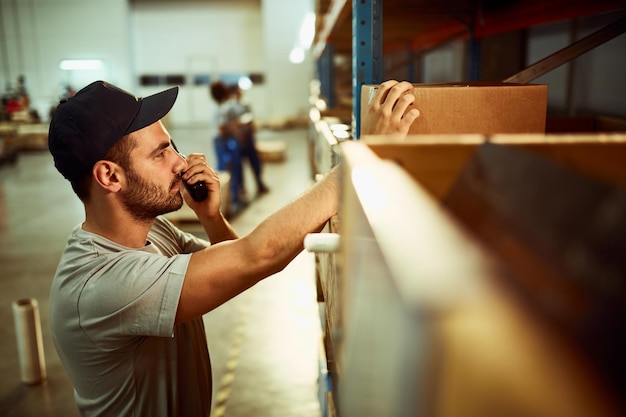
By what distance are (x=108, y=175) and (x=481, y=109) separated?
3.67ft

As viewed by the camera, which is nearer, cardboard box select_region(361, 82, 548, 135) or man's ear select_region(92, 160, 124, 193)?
cardboard box select_region(361, 82, 548, 135)

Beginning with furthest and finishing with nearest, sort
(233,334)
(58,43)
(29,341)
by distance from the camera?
1. (58,43)
2. (233,334)
3. (29,341)

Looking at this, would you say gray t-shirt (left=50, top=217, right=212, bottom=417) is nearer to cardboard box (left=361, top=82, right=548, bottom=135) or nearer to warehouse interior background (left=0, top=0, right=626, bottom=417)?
A: warehouse interior background (left=0, top=0, right=626, bottom=417)

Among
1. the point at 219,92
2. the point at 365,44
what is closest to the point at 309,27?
the point at 219,92

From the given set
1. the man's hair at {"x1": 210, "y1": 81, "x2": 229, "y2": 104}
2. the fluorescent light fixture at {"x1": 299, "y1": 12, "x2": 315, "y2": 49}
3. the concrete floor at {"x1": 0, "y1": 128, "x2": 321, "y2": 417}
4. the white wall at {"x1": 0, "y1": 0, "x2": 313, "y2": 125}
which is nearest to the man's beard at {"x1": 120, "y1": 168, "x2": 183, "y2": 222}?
the concrete floor at {"x1": 0, "y1": 128, "x2": 321, "y2": 417}

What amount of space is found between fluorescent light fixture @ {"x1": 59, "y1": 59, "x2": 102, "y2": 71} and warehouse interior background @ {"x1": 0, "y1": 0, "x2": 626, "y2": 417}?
0.05 meters

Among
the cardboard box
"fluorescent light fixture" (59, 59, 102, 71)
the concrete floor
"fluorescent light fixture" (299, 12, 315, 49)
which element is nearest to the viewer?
the cardboard box

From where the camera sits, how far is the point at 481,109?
1.32m

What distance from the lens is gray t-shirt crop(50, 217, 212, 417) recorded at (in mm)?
1459

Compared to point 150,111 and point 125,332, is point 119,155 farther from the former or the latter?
point 125,332

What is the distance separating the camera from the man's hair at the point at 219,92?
8.40 metres

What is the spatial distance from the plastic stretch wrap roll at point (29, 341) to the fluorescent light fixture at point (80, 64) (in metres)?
18.1

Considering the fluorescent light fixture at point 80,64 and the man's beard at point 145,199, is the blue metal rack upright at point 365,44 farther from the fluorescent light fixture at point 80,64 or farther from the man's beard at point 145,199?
the fluorescent light fixture at point 80,64

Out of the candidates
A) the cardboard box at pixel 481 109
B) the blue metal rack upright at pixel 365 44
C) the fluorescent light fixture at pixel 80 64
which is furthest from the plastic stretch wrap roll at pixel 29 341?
the fluorescent light fixture at pixel 80 64
